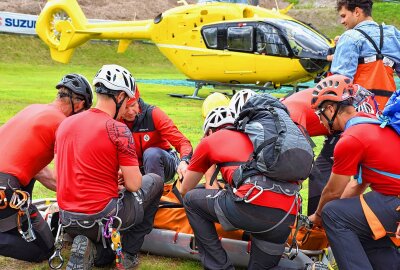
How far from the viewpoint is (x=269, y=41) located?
15242 millimetres

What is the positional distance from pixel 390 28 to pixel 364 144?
2.04m

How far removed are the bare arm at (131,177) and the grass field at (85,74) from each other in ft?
2.56

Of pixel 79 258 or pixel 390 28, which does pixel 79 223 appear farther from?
pixel 390 28

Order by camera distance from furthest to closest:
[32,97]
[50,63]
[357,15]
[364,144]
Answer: [50,63] < [32,97] < [357,15] < [364,144]

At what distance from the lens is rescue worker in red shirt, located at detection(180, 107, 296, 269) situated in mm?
3807

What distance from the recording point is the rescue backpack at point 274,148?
372cm

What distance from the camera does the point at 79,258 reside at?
156 inches

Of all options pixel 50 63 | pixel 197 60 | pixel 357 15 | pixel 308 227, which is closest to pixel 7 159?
pixel 308 227

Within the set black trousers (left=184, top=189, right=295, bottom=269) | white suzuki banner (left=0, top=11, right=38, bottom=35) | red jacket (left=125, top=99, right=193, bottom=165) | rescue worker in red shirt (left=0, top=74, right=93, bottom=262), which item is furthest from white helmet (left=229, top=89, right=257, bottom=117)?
white suzuki banner (left=0, top=11, right=38, bottom=35)

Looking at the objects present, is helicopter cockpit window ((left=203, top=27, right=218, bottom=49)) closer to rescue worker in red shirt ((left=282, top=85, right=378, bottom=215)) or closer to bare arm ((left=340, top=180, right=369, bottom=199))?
rescue worker in red shirt ((left=282, top=85, right=378, bottom=215))

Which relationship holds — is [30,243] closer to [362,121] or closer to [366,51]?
[362,121]

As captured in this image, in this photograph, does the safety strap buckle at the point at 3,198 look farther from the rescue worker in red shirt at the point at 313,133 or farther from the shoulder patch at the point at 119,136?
the rescue worker in red shirt at the point at 313,133

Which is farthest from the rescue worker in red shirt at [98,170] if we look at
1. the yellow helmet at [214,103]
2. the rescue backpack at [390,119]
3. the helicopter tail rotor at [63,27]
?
the helicopter tail rotor at [63,27]

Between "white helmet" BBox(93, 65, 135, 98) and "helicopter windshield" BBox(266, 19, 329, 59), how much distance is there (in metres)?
11.5
